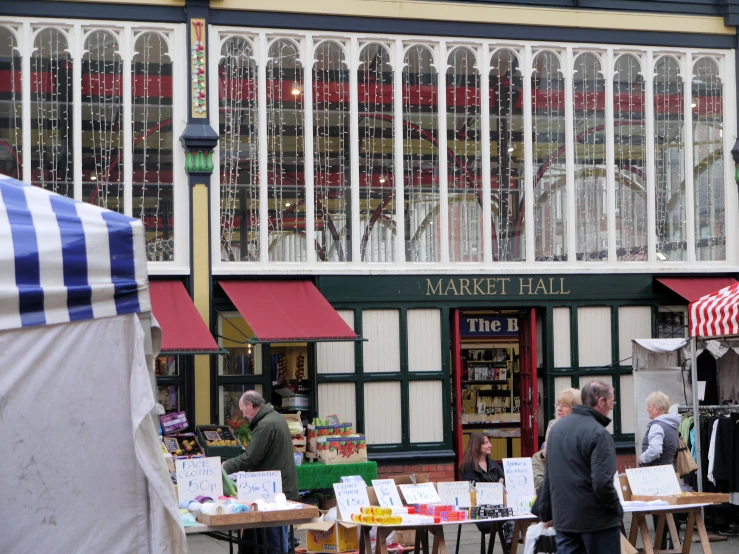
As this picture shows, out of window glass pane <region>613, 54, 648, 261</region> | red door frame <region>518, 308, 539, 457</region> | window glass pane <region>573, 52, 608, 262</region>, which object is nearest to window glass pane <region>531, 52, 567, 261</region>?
window glass pane <region>573, 52, 608, 262</region>

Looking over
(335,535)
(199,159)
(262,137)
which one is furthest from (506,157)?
(335,535)

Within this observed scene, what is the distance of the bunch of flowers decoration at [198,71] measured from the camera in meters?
14.9

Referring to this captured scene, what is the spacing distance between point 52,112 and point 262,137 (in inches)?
109

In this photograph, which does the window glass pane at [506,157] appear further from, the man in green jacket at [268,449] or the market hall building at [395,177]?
the man in green jacket at [268,449]

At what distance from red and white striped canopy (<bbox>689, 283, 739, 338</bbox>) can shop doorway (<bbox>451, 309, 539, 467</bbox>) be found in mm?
3295

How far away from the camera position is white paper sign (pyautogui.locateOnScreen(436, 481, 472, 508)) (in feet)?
33.6

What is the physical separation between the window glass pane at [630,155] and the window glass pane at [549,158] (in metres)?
0.85

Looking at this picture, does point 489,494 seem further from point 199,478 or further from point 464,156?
point 464,156

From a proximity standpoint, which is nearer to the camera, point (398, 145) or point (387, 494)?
point (387, 494)

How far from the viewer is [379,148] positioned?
15.7 m

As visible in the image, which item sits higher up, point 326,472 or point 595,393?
point 595,393

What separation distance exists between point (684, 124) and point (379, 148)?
469 cm

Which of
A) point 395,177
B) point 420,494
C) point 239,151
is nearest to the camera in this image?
point 420,494

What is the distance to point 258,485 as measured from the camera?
30.9 feet
